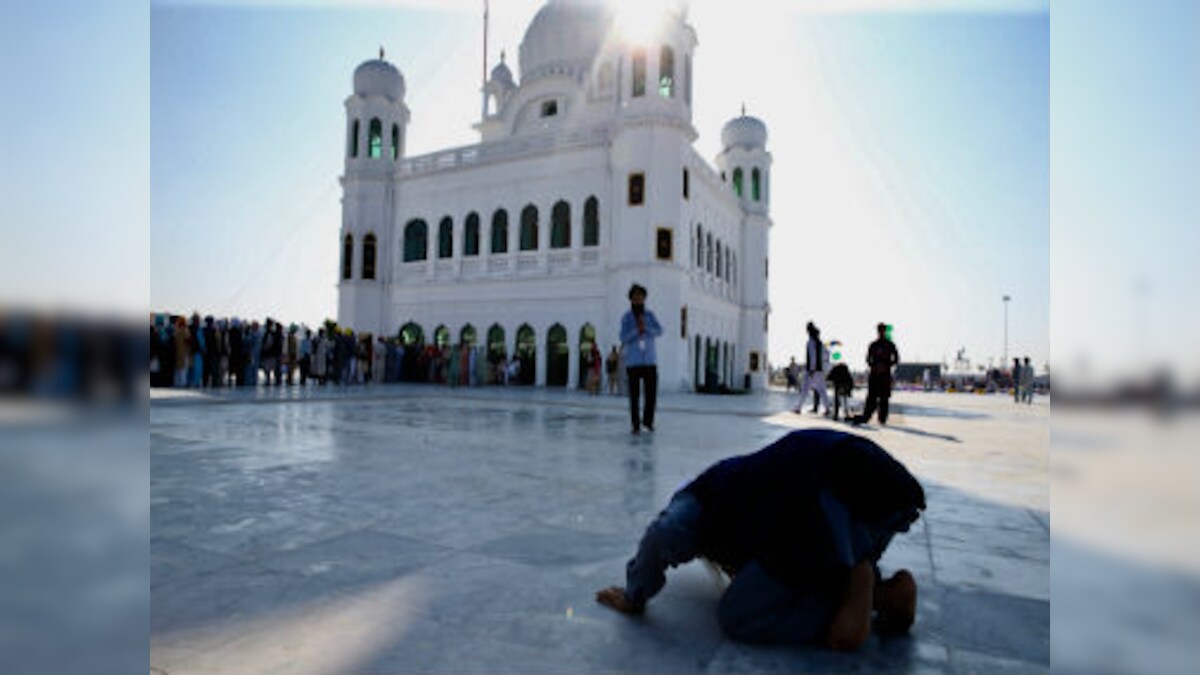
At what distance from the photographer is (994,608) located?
2240mm

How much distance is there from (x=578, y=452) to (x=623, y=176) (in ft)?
59.9

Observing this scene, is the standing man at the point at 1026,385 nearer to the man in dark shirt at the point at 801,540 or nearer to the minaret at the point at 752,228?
the minaret at the point at 752,228

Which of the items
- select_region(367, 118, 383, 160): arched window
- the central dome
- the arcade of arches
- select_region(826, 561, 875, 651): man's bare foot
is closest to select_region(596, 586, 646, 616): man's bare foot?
select_region(826, 561, 875, 651): man's bare foot

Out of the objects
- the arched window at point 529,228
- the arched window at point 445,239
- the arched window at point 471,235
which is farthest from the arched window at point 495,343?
the arched window at point 445,239

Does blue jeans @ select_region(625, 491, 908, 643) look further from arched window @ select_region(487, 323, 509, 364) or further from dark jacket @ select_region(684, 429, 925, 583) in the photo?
arched window @ select_region(487, 323, 509, 364)

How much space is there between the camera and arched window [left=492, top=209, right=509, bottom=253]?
26203mm

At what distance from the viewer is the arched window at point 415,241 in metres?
28.0

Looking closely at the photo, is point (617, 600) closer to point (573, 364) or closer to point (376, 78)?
point (573, 364)

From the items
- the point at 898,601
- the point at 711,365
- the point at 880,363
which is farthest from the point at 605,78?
the point at 898,601

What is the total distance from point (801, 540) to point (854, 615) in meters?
0.24

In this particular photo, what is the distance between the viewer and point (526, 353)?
24.7 meters

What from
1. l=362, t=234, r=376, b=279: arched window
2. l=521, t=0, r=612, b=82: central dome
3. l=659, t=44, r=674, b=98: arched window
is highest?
l=521, t=0, r=612, b=82: central dome

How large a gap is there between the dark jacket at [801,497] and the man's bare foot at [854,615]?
108 mm

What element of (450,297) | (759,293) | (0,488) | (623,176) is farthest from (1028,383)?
(0,488)
